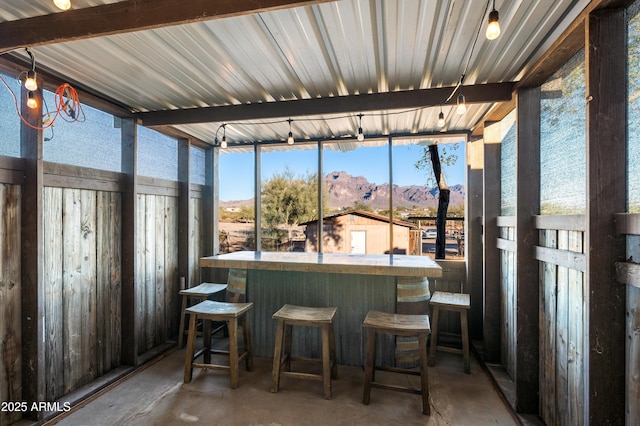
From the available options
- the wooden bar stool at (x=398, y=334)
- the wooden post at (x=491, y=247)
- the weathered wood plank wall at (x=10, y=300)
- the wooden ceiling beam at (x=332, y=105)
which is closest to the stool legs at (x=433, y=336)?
the wooden post at (x=491, y=247)

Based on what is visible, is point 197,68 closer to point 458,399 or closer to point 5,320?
point 5,320

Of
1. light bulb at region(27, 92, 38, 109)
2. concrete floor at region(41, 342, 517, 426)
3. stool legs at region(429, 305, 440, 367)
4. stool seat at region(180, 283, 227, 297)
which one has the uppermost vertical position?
light bulb at region(27, 92, 38, 109)

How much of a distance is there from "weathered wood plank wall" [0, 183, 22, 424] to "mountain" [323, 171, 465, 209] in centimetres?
315

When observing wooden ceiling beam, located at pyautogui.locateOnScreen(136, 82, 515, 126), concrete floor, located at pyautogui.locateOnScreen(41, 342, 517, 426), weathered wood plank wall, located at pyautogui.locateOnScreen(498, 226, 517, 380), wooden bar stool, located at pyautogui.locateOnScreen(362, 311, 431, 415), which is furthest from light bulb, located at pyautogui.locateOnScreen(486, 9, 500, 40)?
concrete floor, located at pyautogui.locateOnScreen(41, 342, 517, 426)

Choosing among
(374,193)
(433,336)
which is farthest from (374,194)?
(433,336)

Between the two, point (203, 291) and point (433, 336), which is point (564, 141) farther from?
point (203, 291)

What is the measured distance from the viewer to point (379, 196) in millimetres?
4188

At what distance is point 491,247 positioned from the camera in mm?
3230

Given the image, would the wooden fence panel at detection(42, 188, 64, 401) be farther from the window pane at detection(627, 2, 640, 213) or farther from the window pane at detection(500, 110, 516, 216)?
the window pane at detection(500, 110, 516, 216)

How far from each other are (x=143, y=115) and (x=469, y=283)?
419cm

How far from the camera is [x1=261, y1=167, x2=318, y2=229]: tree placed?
445 centimetres

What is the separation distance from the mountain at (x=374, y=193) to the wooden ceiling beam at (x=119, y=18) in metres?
2.96

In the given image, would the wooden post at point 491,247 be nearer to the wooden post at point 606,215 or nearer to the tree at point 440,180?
A: the tree at point 440,180

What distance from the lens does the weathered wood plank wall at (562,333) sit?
1.78 meters
